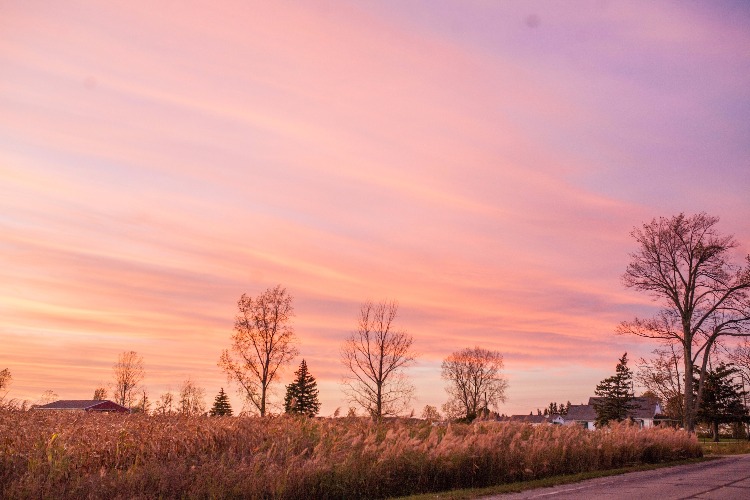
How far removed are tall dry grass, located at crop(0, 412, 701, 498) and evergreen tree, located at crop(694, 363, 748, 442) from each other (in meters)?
64.3

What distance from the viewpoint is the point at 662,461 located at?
29203 mm

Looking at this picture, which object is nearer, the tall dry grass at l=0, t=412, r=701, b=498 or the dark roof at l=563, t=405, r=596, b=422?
the tall dry grass at l=0, t=412, r=701, b=498

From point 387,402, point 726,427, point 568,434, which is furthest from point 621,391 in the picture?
point 568,434

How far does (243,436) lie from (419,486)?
5052 millimetres

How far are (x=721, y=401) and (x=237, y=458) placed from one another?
253ft

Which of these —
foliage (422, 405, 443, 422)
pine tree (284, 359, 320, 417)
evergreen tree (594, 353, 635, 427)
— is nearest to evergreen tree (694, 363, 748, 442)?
evergreen tree (594, 353, 635, 427)

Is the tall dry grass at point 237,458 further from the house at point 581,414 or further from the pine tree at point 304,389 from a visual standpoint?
the house at point 581,414

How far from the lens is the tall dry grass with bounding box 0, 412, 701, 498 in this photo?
41.4 feet

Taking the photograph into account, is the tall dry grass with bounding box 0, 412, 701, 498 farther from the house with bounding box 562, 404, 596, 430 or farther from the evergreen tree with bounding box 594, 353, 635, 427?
the house with bounding box 562, 404, 596, 430

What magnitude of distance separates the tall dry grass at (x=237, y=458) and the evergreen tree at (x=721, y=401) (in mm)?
64300

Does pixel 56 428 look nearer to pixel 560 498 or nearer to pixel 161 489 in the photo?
pixel 161 489

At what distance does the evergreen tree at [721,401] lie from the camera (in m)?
73.8

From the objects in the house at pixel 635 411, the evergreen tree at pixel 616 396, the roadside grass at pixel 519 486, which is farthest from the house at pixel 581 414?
the roadside grass at pixel 519 486

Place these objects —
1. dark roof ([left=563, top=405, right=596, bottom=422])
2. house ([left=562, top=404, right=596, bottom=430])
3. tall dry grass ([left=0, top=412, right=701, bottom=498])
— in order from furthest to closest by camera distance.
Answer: dark roof ([left=563, top=405, right=596, bottom=422]) < house ([left=562, top=404, right=596, bottom=430]) < tall dry grass ([left=0, top=412, right=701, bottom=498])
